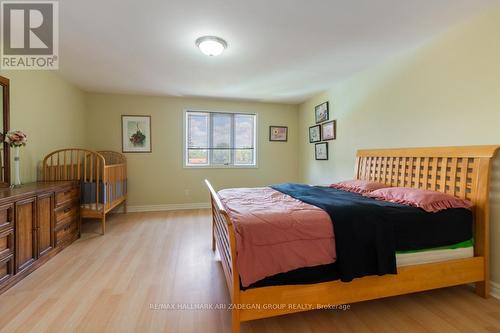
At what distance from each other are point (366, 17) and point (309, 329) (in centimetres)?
251

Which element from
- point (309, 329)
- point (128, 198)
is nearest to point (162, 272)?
point (309, 329)

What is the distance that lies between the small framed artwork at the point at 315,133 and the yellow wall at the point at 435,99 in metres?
0.65

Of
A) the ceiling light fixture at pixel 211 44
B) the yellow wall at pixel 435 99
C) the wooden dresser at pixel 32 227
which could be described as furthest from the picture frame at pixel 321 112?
the wooden dresser at pixel 32 227

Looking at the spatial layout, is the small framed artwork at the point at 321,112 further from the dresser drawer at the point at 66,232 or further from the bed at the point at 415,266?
the dresser drawer at the point at 66,232

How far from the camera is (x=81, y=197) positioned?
3.25 meters

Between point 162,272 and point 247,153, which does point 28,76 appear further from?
point 247,153

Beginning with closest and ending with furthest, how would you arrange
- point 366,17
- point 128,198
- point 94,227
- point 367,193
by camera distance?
point 366,17
point 367,193
point 94,227
point 128,198

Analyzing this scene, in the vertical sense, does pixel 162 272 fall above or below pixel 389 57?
below

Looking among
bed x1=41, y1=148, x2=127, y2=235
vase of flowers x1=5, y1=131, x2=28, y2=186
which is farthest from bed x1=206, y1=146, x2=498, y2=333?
vase of flowers x1=5, y1=131, x2=28, y2=186

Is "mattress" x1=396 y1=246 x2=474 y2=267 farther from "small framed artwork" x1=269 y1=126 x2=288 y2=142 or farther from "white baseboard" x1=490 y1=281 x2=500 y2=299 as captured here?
"small framed artwork" x1=269 y1=126 x2=288 y2=142

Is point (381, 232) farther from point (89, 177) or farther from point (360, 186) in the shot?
point (89, 177)

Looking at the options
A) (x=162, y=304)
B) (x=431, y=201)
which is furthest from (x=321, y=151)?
(x=162, y=304)

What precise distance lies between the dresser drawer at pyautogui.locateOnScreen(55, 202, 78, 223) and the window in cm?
210

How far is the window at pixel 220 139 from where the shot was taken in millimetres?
4816
